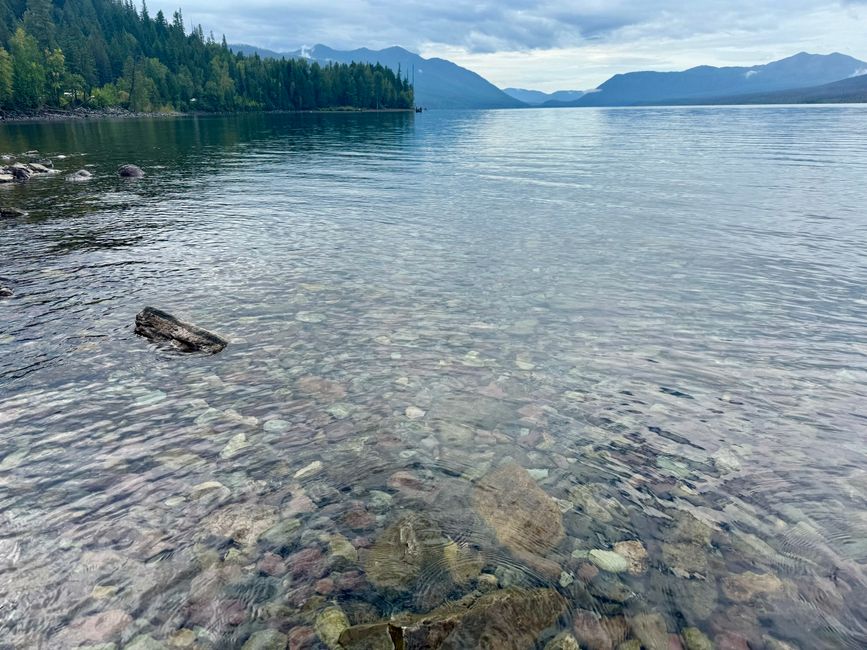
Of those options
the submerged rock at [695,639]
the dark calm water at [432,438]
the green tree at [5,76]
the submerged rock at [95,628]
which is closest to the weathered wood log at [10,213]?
the dark calm water at [432,438]

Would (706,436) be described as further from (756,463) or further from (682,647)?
(682,647)

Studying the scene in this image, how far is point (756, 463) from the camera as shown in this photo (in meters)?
8.44

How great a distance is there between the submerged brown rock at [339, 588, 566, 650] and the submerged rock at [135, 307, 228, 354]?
8.75m

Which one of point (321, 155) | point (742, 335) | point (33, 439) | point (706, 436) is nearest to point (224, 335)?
point (33, 439)

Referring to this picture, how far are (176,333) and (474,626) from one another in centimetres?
1028

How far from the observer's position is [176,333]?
40.5 ft

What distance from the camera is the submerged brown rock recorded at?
5.25 metres

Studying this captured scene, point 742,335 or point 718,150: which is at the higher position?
point 718,150

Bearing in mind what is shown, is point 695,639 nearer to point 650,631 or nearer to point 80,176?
point 650,631

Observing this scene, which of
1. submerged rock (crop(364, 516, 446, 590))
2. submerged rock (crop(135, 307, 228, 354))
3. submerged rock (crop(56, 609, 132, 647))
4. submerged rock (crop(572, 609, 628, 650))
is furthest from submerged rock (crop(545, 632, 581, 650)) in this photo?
submerged rock (crop(135, 307, 228, 354))

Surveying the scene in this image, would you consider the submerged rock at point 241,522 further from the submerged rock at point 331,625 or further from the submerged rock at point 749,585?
the submerged rock at point 749,585

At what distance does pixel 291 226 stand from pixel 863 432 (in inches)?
948

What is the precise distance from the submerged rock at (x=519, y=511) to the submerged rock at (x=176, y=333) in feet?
25.9

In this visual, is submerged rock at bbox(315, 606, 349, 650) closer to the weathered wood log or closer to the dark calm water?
the dark calm water
